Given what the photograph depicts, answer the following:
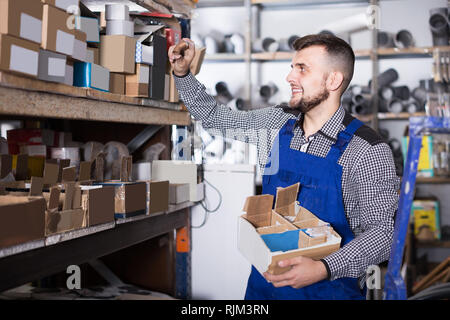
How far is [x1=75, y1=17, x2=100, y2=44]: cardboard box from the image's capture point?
145 centimetres

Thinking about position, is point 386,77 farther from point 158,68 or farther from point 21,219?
point 21,219

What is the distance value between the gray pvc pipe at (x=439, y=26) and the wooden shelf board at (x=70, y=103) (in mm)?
2298

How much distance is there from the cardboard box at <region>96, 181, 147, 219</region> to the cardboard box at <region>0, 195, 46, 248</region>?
0.37 meters

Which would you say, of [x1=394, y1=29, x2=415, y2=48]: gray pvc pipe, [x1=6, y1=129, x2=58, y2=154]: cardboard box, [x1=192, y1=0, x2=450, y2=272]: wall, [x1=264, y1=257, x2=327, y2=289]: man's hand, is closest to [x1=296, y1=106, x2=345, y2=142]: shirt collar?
[x1=264, y1=257, x2=327, y2=289]: man's hand

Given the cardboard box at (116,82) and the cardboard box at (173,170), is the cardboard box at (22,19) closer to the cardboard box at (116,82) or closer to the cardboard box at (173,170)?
the cardboard box at (116,82)

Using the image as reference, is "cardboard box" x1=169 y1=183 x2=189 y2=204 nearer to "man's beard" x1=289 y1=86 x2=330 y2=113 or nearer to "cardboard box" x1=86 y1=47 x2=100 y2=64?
"cardboard box" x1=86 y1=47 x2=100 y2=64

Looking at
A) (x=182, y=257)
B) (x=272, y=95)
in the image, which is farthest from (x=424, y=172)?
(x=182, y=257)

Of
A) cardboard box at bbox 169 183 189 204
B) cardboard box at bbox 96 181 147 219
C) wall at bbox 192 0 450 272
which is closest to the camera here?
cardboard box at bbox 96 181 147 219

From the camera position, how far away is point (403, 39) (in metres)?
3.44

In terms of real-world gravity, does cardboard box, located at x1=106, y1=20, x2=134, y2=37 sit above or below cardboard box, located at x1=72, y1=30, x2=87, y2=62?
above

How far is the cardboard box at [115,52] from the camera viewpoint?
5.29 ft

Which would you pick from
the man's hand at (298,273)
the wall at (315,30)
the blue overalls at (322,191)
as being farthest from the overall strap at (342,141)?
the wall at (315,30)
